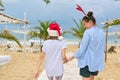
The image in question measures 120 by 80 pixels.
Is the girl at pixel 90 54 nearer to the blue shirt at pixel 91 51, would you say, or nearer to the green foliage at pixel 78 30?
the blue shirt at pixel 91 51

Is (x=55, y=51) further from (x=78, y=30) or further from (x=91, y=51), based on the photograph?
(x=78, y=30)

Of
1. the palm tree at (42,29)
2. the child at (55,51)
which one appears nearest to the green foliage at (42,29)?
the palm tree at (42,29)

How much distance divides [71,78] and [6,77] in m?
2.73

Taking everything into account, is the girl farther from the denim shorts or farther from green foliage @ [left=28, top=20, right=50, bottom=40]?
green foliage @ [left=28, top=20, right=50, bottom=40]

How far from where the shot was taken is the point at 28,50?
93.6 feet

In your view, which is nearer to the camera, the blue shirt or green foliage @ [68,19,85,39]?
the blue shirt

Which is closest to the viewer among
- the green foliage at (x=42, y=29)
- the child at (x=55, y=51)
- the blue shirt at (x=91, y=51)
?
the blue shirt at (x=91, y=51)

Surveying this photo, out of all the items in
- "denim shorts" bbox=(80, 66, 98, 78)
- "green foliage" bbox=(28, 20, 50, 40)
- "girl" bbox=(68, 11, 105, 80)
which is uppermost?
"green foliage" bbox=(28, 20, 50, 40)

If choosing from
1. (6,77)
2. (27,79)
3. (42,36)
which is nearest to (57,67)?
(27,79)

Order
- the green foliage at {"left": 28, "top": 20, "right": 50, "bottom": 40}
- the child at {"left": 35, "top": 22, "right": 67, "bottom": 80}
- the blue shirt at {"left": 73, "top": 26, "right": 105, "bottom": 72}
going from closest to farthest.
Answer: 1. the blue shirt at {"left": 73, "top": 26, "right": 105, "bottom": 72}
2. the child at {"left": 35, "top": 22, "right": 67, "bottom": 80}
3. the green foliage at {"left": 28, "top": 20, "right": 50, "bottom": 40}

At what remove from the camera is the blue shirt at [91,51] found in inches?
224

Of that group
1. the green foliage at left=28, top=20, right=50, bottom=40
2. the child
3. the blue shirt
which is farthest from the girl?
the green foliage at left=28, top=20, right=50, bottom=40

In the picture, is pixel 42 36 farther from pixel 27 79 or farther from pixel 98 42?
pixel 98 42

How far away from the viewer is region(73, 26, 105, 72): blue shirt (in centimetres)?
568
